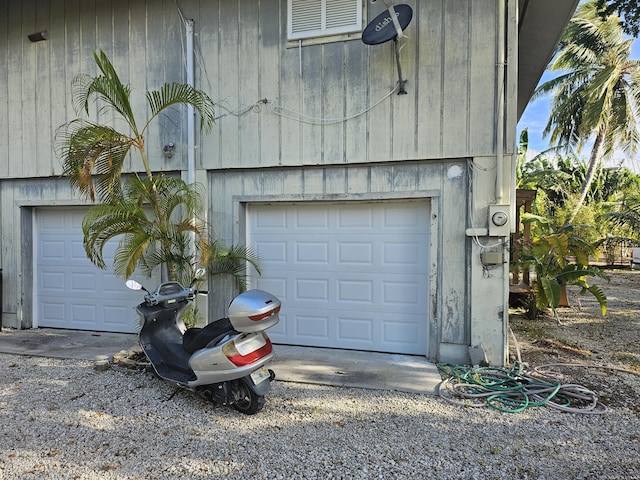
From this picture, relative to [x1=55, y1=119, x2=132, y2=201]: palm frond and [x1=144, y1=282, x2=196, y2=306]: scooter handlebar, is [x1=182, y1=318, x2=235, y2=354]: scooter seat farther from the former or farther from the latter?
[x1=55, y1=119, x2=132, y2=201]: palm frond

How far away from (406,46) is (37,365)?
5.64 m

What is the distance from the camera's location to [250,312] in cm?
317

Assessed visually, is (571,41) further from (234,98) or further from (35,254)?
(35,254)

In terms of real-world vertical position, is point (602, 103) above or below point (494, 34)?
above

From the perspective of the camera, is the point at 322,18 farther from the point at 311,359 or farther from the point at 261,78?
the point at 311,359

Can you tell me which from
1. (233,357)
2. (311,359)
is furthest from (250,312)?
(311,359)

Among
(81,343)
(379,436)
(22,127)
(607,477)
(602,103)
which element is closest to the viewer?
(607,477)

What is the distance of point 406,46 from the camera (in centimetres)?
484

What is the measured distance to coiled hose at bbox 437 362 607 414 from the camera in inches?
142

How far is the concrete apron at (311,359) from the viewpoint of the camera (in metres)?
4.21

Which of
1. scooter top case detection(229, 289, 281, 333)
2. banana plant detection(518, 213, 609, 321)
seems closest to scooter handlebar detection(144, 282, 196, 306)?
scooter top case detection(229, 289, 281, 333)

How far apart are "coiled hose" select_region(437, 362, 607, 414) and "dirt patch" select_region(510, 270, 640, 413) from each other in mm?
239

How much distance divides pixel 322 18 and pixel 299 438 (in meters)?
4.67

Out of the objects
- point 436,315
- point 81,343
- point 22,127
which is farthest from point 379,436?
point 22,127
